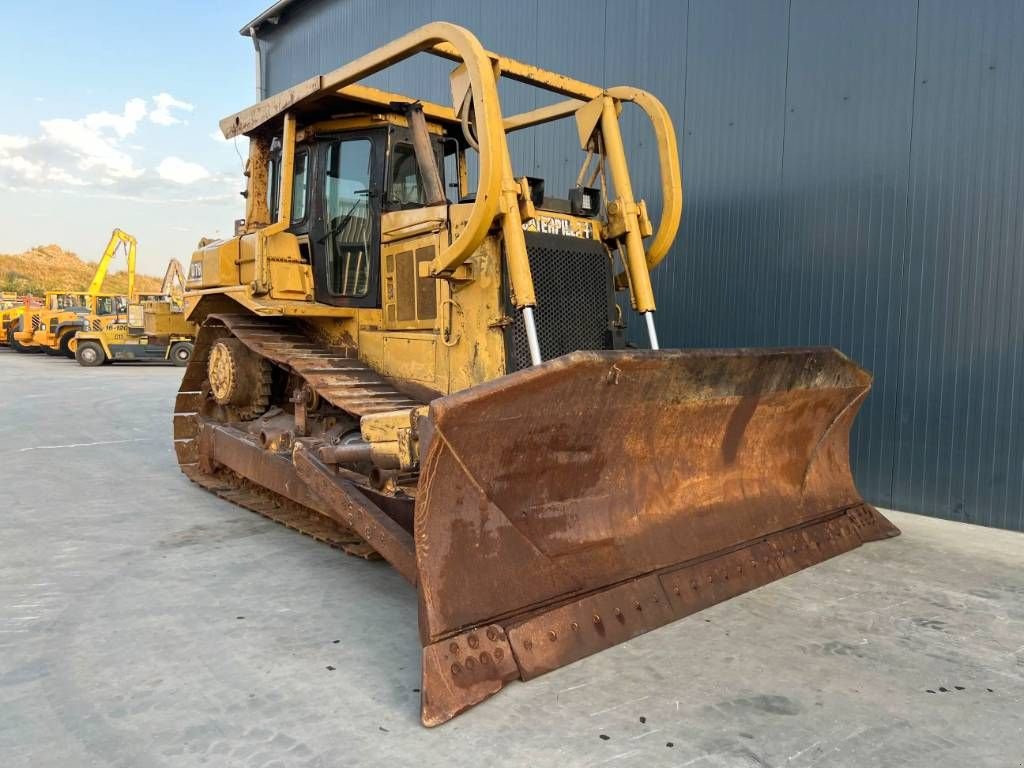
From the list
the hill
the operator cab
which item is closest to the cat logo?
the operator cab

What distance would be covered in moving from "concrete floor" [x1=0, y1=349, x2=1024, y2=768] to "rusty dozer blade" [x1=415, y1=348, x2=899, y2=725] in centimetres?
17

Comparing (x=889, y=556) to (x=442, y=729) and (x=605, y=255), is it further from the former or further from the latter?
(x=442, y=729)

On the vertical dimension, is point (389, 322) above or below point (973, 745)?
above

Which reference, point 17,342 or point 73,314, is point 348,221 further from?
point 17,342

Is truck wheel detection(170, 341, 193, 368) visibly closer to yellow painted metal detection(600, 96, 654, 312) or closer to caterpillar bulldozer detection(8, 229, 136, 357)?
caterpillar bulldozer detection(8, 229, 136, 357)

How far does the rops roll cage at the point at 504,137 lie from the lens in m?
3.87

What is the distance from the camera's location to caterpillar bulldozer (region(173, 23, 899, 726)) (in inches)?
128

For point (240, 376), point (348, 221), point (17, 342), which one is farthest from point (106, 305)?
point (348, 221)

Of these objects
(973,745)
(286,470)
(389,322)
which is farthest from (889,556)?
(286,470)

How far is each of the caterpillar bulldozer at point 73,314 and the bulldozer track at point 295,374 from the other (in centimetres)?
1865

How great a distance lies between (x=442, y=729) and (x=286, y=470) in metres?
2.88

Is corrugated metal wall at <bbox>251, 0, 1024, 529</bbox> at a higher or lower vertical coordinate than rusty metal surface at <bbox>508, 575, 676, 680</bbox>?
higher

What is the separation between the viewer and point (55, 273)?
217ft

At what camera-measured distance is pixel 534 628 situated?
3.32m
